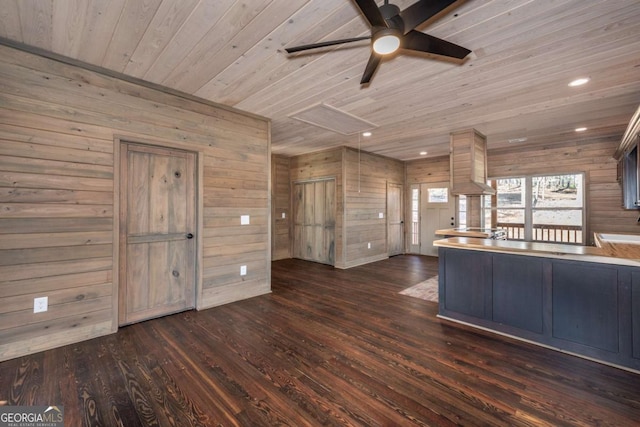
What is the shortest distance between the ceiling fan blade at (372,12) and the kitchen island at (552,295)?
256 centimetres

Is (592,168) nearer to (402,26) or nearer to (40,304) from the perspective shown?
(402,26)

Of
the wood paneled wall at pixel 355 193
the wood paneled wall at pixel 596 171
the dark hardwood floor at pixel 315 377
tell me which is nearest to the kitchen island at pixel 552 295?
the dark hardwood floor at pixel 315 377

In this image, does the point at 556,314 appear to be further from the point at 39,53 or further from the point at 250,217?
the point at 39,53

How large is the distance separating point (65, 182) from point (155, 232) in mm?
964

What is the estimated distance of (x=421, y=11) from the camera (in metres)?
1.59

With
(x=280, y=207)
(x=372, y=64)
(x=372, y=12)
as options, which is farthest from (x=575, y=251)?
(x=280, y=207)

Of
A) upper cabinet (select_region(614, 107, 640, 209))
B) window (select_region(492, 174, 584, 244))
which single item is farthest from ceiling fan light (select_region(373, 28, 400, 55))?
window (select_region(492, 174, 584, 244))

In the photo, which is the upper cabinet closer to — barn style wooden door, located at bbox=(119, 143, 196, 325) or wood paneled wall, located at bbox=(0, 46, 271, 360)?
wood paneled wall, located at bbox=(0, 46, 271, 360)

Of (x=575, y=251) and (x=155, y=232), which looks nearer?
(x=575, y=251)

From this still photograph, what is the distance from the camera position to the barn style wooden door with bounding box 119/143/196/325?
3.04m

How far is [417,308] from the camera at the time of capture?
3637 millimetres

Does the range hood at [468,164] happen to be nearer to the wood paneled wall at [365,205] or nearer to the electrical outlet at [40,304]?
the wood paneled wall at [365,205]

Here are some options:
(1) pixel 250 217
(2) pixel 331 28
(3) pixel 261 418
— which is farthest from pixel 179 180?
(3) pixel 261 418

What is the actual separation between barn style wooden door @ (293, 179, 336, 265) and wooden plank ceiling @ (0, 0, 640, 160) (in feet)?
8.91
